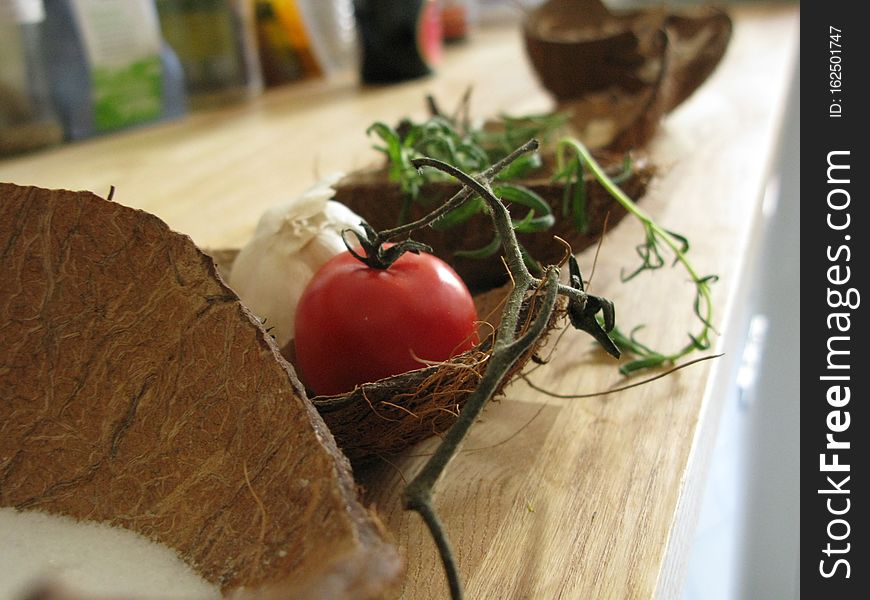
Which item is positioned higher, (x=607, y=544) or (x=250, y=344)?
(x=250, y=344)

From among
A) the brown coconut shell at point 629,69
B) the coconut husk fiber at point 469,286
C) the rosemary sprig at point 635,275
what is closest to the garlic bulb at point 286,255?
the coconut husk fiber at point 469,286

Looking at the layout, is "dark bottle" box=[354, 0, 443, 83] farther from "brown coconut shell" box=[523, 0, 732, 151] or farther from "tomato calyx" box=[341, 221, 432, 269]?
"tomato calyx" box=[341, 221, 432, 269]

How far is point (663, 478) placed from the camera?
1.38ft

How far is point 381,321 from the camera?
0.38m

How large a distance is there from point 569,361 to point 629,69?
0.59 metres

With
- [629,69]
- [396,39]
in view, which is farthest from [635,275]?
[396,39]

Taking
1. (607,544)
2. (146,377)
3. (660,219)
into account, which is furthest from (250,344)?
(660,219)

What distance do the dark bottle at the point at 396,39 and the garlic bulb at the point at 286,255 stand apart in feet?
3.41

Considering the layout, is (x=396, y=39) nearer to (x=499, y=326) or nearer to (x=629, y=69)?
(x=629, y=69)

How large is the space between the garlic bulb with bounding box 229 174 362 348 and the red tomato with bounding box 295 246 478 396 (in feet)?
0.20

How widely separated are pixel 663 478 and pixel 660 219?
418mm

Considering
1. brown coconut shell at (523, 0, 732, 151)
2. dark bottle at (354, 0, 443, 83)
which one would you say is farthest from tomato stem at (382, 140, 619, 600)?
dark bottle at (354, 0, 443, 83)

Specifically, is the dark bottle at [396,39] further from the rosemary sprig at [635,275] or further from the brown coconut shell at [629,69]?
the rosemary sprig at [635,275]
